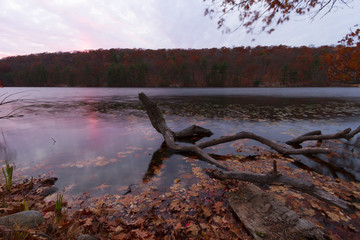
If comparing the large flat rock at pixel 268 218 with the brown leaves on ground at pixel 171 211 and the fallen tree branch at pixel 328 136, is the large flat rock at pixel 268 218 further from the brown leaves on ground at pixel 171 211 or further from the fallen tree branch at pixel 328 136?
the fallen tree branch at pixel 328 136

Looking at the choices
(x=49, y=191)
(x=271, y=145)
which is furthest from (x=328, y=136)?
(x=49, y=191)

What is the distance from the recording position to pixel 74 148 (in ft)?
29.3

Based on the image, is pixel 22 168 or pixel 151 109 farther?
pixel 151 109

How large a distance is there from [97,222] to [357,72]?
49.3 ft

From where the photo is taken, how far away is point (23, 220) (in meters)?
3.03

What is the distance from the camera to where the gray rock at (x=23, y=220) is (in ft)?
9.62

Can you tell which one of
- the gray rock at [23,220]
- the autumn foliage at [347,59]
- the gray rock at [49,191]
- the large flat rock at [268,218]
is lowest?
the gray rock at [49,191]

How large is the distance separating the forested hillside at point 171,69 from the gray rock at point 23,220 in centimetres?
13022

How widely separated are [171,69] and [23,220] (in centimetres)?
14437

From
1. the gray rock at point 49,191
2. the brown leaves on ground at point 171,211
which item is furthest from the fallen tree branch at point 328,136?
the gray rock at point 49,191

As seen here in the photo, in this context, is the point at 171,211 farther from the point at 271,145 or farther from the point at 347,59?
the point at 347,59

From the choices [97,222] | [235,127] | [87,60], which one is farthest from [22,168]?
[87,60]

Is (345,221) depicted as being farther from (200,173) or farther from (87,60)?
(87,60)

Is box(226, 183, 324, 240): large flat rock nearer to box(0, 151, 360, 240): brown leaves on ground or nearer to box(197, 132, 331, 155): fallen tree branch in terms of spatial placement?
box(0, 151, 360, 240): brown leaves on ground
